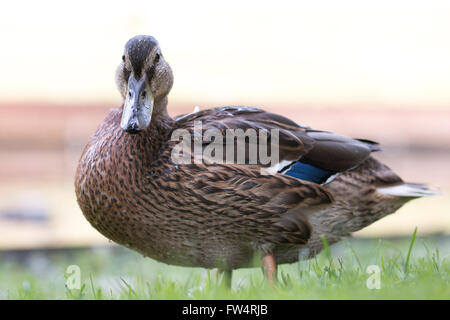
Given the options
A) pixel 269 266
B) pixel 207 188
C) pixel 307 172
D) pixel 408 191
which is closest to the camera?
pixel 207 188

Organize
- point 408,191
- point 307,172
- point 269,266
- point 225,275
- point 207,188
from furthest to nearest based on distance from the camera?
point 408,191 → point 225,275 → point 307,172 → point 269,266 → point 207,188

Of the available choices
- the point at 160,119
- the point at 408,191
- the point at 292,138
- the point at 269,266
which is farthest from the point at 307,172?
the point at 160,119

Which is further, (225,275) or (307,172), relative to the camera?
(225,275)

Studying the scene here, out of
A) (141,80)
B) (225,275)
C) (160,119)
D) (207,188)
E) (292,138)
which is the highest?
(141,80)

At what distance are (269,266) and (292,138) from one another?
27.2 inches

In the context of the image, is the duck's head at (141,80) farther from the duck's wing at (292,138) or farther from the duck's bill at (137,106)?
the duck's wing at (292,138)

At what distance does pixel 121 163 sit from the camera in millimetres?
3518

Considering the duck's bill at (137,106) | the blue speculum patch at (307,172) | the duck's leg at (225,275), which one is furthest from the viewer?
the duck's leg at (225,275)

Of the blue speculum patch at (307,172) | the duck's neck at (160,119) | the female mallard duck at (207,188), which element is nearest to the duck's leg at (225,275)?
the female mallard duck at (207,188)

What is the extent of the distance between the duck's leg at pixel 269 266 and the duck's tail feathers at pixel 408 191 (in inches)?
30.6

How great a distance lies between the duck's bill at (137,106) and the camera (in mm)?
3350

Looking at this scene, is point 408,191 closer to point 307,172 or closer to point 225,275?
point 307,172

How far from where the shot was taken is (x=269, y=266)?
11.4 feet
